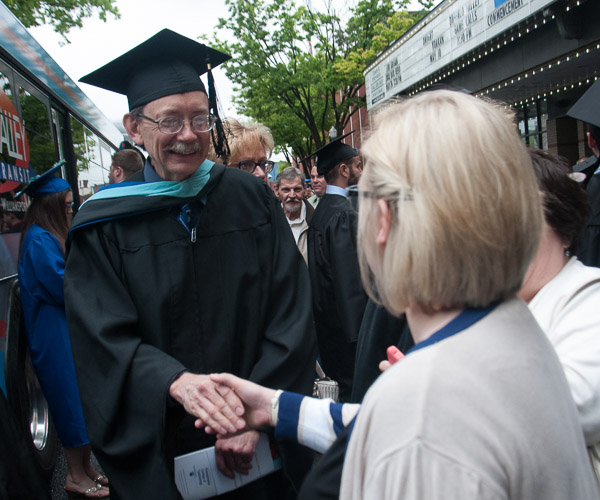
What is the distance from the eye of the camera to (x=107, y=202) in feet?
6.39

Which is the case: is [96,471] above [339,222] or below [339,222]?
below

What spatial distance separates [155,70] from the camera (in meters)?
2.06

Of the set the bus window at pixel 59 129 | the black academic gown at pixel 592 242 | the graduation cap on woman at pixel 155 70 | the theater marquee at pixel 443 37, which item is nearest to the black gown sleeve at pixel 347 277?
the black academic gown at pixel 592 242

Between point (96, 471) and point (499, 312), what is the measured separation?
12.5 feet

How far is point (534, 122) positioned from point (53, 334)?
12651 millimetres

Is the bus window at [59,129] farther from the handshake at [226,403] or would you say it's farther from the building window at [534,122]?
the building window at [534,122]

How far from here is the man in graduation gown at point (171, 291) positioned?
1.77 m

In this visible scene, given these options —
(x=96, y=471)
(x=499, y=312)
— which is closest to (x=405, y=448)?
(x=499, y=312)

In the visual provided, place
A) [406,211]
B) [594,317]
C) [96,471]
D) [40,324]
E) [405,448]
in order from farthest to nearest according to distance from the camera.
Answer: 1. [96,471]
2. [40,324]
3. [594,317]
4. [406,211]
5. [405,448]

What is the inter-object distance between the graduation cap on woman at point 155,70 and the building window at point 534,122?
12.0 metres

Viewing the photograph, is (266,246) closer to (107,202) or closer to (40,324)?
(107,202)

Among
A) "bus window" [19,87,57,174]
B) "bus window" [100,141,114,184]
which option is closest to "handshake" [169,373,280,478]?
"bus window" [19,87,57,174]

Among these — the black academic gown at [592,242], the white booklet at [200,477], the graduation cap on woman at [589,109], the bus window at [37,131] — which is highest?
the bus window at [37,131]

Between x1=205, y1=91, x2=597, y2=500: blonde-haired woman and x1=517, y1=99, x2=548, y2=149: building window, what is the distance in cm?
1283
